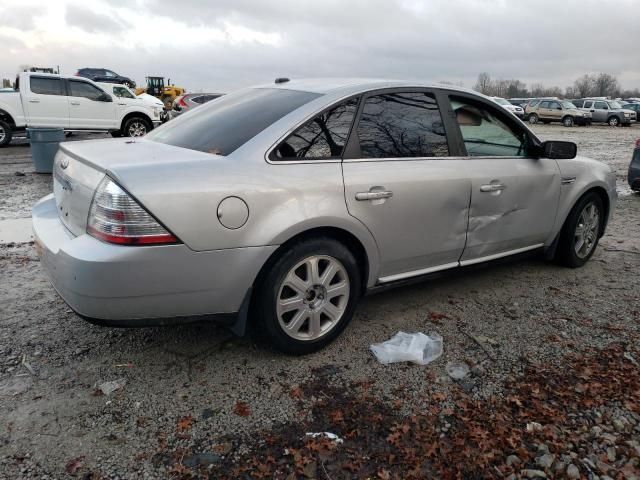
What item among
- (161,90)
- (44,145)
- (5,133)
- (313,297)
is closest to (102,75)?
(161,90)

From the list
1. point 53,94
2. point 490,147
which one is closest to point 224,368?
point 490,147

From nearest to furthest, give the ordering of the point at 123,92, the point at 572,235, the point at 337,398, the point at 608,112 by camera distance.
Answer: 1. the point at 337,398
2. the point at 572,235
3. the point at 123,92
4. the point at 608,112

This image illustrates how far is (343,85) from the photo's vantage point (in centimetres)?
336

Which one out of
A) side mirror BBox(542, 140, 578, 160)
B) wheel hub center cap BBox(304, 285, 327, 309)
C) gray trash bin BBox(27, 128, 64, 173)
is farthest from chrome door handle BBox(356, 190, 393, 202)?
gray trash bin BBox(27, 128, 64, 173)

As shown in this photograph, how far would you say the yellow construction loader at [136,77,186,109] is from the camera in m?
35.0

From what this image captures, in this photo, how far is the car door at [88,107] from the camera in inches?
558

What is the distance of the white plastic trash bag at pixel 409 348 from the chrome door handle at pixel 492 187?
1096 mm

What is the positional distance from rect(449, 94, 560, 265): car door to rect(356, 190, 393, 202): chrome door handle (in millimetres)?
781

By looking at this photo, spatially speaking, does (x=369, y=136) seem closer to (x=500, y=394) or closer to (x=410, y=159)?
(x=410, y=159)

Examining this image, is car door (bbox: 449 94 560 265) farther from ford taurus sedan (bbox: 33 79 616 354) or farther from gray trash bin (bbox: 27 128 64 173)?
gray trash bin (bbox: 27 128 64 173)

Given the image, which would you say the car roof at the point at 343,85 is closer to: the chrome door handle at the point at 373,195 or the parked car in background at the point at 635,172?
the chrome door handle at the point at 373,195

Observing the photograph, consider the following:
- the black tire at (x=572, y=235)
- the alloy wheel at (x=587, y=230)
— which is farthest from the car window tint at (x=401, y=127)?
the alloy wheel at (x=587, y=230)

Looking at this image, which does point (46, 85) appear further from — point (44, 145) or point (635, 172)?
point (635, 172)

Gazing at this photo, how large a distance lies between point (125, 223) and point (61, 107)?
1343cm
